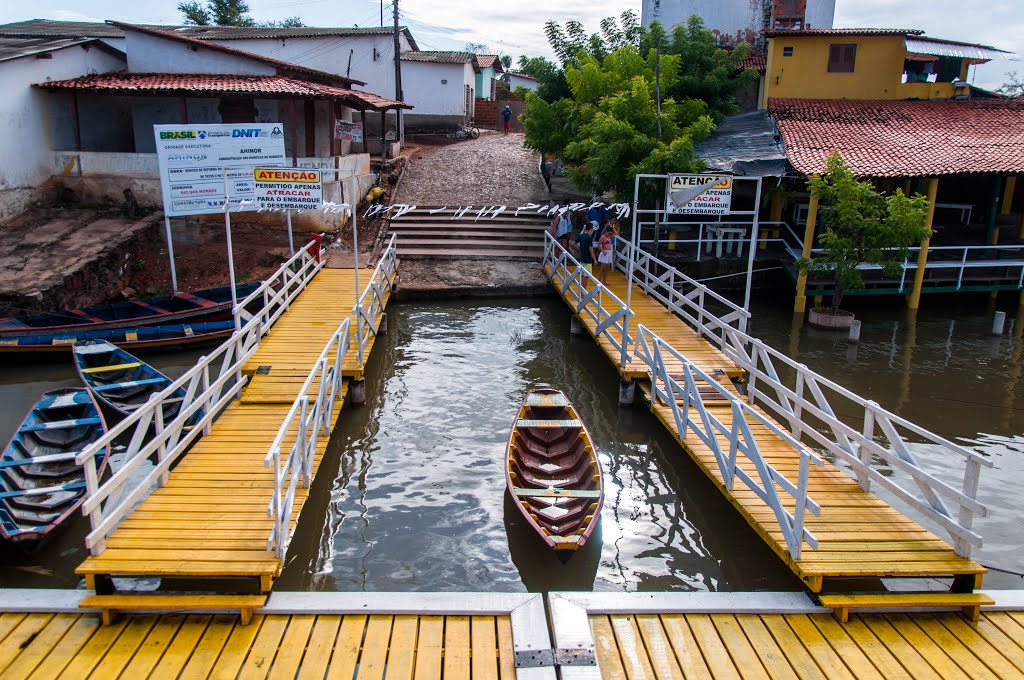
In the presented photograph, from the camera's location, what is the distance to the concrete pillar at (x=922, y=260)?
1962 cm

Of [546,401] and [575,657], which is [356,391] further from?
[575,657]

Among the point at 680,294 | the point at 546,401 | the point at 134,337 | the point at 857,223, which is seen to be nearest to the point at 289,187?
the point at 134,337

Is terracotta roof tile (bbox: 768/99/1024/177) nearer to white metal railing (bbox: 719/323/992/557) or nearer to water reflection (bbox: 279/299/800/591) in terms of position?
white metal railing (bbox: 719/323/992/557)

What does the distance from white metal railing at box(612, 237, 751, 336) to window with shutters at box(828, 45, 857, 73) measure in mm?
10471

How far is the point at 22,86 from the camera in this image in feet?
71.0

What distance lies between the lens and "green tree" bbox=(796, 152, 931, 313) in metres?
17.4

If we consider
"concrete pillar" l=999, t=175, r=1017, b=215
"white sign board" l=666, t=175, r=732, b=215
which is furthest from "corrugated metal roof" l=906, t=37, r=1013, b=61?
"white sign board" l=666, t=175, r=732, b=215

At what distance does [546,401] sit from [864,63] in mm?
21254

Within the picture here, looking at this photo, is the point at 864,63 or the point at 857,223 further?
the point at 864,63

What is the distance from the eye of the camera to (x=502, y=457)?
11.4 metres

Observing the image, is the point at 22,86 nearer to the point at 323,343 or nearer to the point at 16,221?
the point at 16,221

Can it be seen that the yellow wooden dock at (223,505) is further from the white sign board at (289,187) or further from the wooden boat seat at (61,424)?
the white sign board at (289,187)

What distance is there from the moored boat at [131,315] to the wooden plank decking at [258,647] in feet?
35.0

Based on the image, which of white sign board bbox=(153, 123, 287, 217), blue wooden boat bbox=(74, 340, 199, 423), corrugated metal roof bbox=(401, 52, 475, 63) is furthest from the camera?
corrugated metal roof bbox=(401, 52, 475, 63)
